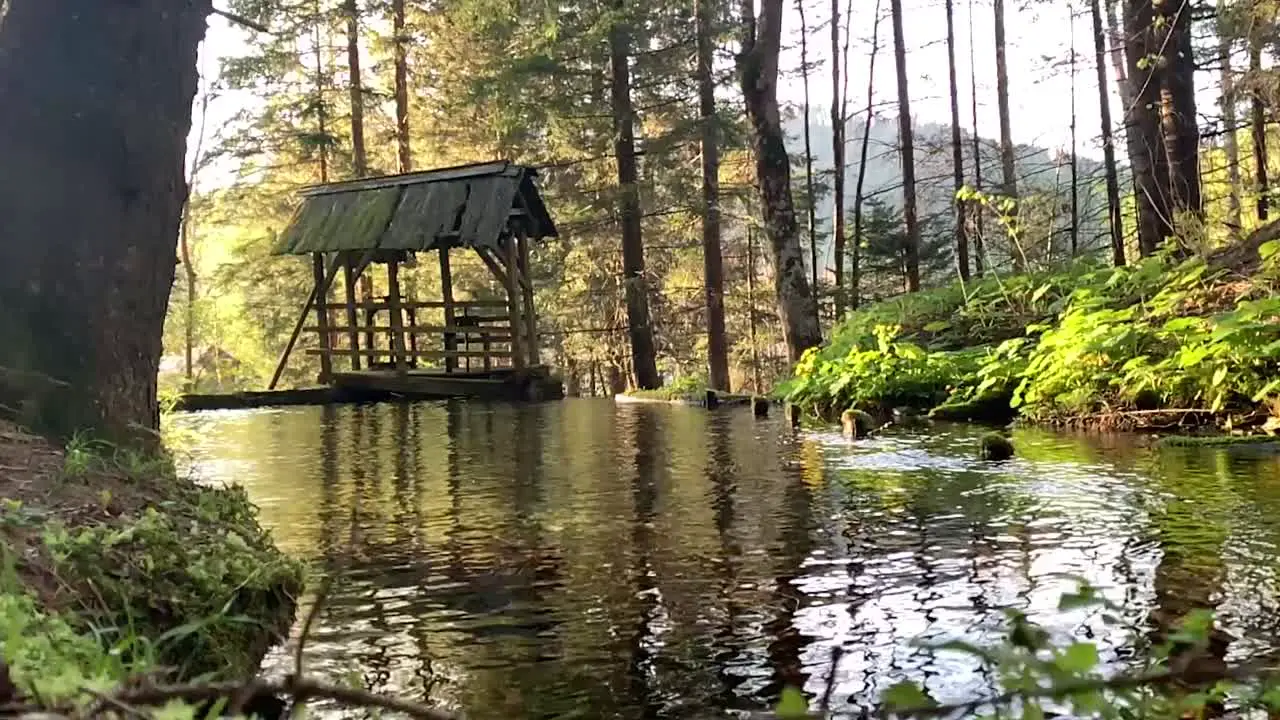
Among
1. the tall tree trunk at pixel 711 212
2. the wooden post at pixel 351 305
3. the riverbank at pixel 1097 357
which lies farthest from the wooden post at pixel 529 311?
the riverbank at pixel 1097 357

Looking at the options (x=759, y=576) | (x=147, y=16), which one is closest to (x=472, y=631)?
(x=759, y=576)

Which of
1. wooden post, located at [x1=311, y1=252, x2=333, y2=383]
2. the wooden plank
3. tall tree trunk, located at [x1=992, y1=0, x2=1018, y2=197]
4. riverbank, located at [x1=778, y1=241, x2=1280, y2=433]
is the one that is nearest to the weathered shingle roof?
wooden post, located at [x1=311, y1=252, x2=333, y2=383]

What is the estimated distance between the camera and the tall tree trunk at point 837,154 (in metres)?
25.2

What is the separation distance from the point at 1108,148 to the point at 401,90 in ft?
54.7

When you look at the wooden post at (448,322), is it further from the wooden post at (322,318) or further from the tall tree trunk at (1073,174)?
the tall tree trunk at (1073,174)

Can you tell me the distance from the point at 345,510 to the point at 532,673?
300 centimetres

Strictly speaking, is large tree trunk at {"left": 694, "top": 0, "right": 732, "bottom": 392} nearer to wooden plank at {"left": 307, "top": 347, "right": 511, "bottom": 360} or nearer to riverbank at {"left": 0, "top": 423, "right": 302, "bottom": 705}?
wooden plank at {"left": 307, "top": 347, "right": 511, "bottom": 360}

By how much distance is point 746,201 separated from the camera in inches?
911

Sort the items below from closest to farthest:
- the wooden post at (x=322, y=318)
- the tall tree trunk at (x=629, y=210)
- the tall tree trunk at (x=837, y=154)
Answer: the wooden post at (x=322, y=318) < the tall tree trunk at (x=629, y=210) < the tall tree trunk at (x=837, y=154)

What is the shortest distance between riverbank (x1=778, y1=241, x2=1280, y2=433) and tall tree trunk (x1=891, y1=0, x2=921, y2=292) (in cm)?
1107

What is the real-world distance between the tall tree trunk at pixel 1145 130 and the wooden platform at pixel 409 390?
8976 mm

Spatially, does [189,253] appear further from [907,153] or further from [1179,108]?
[1179,108]

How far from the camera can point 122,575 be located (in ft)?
9.46

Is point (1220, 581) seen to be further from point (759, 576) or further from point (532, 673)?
point (532, 673)
